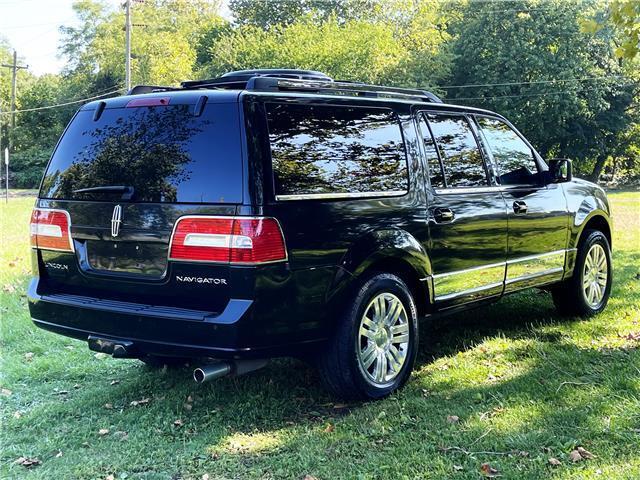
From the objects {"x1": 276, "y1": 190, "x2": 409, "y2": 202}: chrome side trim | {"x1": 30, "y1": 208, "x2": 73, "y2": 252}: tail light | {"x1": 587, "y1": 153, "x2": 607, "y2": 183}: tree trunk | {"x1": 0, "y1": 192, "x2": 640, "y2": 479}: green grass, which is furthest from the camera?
{"x1": 587, "y1": 153, "x2": 607, "y2": 183}: tree trunk

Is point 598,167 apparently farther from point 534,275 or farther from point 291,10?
point 534,275

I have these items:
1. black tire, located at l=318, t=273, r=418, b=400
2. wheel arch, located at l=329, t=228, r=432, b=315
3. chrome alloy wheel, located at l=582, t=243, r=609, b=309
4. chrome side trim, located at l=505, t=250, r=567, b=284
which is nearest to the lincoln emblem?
wheel arch, located at l=329, t=228, r=432, b=315

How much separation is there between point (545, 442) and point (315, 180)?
1.96 meters

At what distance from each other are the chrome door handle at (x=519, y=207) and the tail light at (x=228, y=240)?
261 cm

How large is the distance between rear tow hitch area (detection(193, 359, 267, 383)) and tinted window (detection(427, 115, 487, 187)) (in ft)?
7.12

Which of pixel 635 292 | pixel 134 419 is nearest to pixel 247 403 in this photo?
pixel 134 419

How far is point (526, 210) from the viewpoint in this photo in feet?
18.5

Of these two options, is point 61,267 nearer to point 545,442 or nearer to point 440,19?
point 545,442

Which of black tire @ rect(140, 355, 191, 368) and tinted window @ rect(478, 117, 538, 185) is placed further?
tinted window @ rect(478, 117, 538, 185)

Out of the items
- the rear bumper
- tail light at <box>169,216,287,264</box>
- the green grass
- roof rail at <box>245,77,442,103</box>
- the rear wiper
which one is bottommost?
the green grass

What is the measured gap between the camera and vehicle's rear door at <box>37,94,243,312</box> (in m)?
Result: 3.67

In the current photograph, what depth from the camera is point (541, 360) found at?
5117 millimetres

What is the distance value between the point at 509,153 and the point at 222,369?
11.1ft

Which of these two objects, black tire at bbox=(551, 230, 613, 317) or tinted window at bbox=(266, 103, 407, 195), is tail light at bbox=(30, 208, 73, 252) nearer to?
tinted window at bbox=(266, 103, 407, 195)
